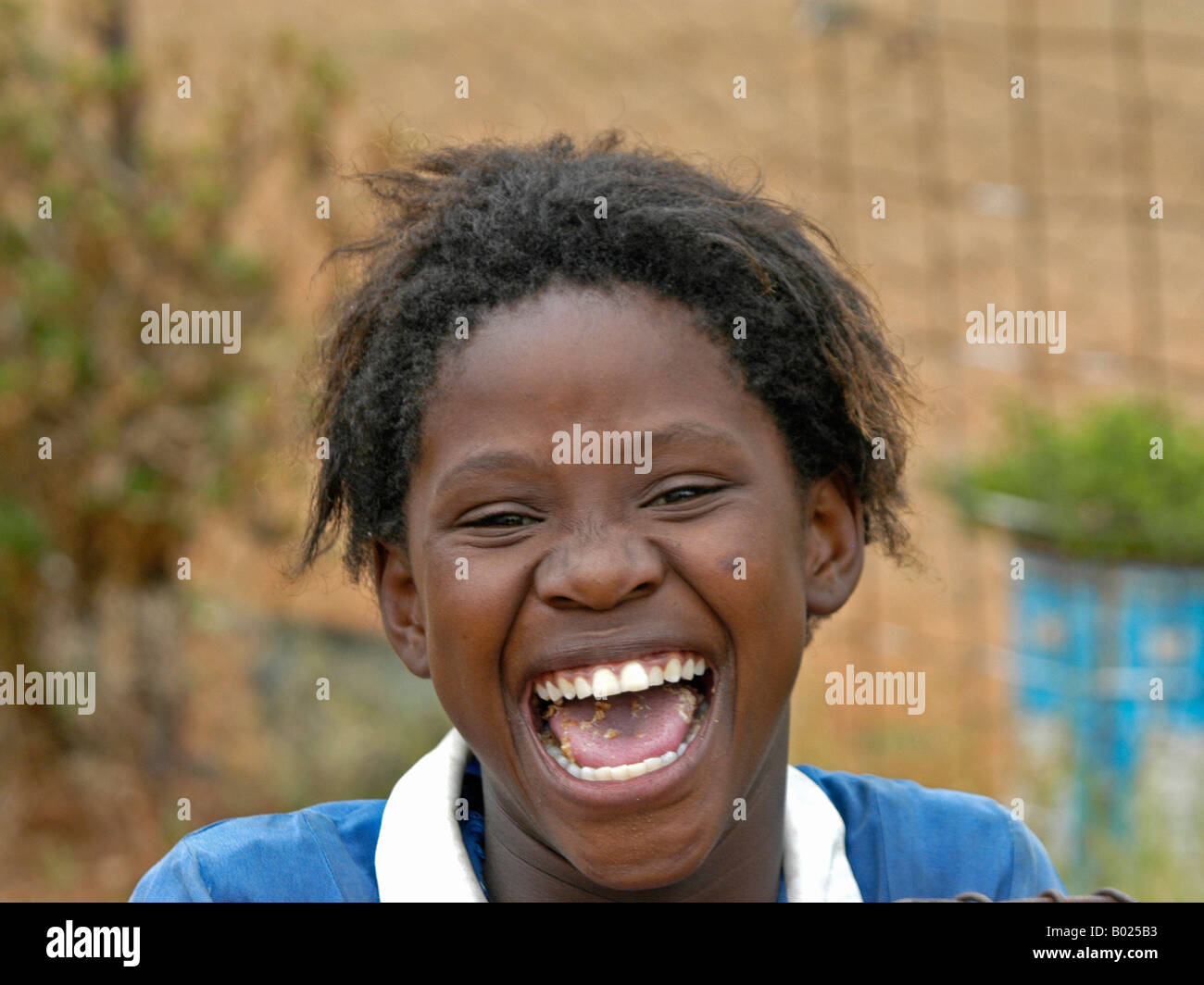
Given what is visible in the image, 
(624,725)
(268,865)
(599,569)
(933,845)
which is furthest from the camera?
(933,845)

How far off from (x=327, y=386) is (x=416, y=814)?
0.62 meters

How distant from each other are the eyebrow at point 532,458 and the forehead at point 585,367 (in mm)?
19

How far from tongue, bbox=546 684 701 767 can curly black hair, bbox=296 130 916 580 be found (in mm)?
347

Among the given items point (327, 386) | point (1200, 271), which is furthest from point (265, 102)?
point (1200, 271)

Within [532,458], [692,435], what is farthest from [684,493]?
[532,458]

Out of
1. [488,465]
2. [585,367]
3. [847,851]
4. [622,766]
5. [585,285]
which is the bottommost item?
[847,851]

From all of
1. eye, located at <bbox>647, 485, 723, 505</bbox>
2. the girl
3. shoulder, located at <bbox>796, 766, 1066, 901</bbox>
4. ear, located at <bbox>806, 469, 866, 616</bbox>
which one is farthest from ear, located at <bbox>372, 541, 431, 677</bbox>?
shoulder, located at <bbox>796, 766, 1066, 901</bbox>

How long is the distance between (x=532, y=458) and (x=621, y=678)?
0.27m

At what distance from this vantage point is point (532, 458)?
163 cm

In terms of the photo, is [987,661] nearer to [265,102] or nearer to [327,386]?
[265,102]

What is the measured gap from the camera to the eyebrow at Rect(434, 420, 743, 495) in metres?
1.64

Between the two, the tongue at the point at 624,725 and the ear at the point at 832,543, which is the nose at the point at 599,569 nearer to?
the tongue at the point at 624,725

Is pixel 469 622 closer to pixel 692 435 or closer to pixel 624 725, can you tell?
pixel 624 725

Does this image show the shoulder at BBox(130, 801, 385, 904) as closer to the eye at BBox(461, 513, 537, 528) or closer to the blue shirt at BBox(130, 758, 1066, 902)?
the blue shirt at BBox(130, 758, 1066, 902)
